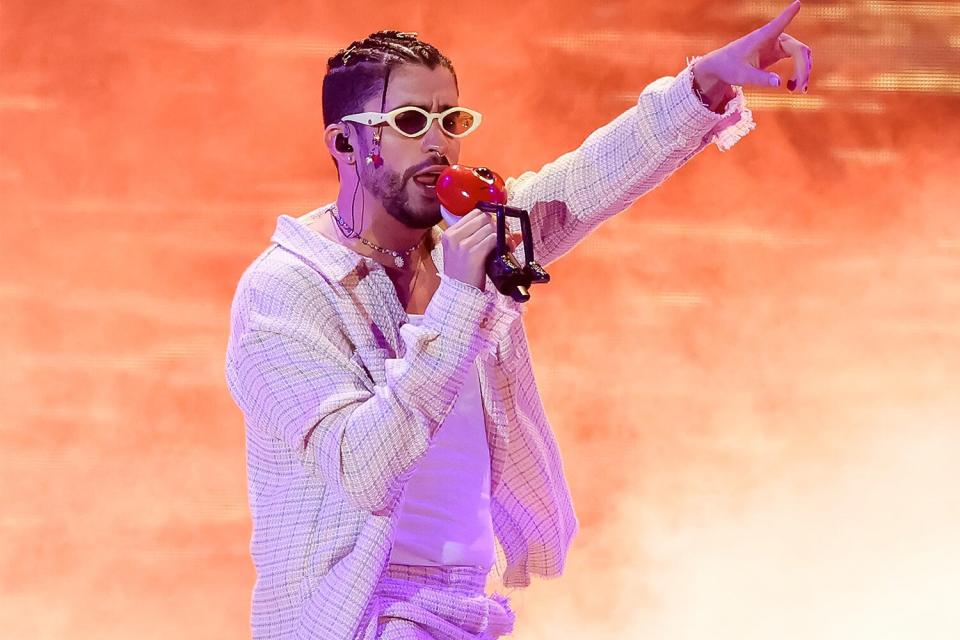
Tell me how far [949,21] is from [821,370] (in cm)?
104

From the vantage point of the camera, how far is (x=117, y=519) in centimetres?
330

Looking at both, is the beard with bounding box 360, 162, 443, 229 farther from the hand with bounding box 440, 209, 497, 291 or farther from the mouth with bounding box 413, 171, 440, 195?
the hand with bounding box 440, 209, 497, 291

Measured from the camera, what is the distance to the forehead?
1785mm

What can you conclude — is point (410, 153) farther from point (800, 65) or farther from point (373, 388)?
point (800, 65)

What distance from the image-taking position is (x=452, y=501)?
1.73m

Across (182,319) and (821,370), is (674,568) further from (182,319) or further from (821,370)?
(182,319)

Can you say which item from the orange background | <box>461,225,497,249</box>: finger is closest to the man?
<box>461,225,497,249</box>: finger

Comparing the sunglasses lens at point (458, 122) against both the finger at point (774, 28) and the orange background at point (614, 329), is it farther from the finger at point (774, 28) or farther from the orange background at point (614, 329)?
the orange background at point (614, 329)

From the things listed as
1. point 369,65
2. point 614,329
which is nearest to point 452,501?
point 369,65

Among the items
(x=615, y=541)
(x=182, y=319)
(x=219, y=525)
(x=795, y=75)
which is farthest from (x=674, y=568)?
(x=795, y=75)

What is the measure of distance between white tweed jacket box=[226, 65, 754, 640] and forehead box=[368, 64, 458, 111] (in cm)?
23

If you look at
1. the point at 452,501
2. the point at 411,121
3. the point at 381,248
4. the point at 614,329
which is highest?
the point at 614,329

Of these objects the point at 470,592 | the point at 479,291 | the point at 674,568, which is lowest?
the point at 470,592

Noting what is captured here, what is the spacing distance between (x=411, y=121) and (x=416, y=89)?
0.17ft
